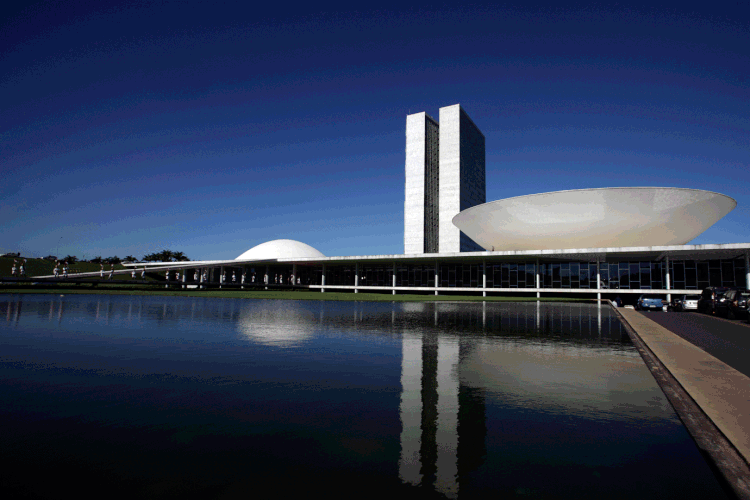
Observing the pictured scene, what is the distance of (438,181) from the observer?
122438mm

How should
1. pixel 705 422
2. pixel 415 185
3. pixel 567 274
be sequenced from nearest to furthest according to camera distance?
1. pixel 705 422
2. pixel 567 274
3. pixel 415 185

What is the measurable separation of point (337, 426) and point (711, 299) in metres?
27.9

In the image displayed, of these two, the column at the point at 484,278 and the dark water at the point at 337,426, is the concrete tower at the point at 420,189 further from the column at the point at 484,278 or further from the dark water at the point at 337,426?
the dark water at the point at 337,426

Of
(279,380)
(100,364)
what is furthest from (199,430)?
(100,364)

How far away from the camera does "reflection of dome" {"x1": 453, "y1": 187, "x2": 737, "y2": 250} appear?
137 feet

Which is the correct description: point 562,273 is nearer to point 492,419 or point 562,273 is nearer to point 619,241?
point 619,241

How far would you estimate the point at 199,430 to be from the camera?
3.90m

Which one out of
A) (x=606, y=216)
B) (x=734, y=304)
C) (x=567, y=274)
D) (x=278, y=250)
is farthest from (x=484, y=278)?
(x=278, y=250)

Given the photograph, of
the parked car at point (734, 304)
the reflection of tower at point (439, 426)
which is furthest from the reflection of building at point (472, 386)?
the parked car at point (734, 304)

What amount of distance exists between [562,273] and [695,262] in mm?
11656

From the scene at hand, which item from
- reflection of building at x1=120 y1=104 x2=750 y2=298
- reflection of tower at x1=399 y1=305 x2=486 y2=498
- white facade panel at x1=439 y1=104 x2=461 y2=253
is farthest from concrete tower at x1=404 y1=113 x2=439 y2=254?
reflection of tower at x1=399 y1=305 x2=486 y2=498

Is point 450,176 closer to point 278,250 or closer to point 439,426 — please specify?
point 278,250

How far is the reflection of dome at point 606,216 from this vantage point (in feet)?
137

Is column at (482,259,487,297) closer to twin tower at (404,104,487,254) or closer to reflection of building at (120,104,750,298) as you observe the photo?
reflection of building at (120,104,750,298)
